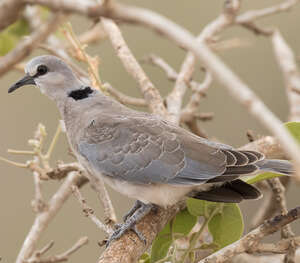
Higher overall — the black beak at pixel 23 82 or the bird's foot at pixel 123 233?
the black beak at pixel 23 82

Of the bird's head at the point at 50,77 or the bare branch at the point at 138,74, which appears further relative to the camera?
the bare branch at the point at 138,74

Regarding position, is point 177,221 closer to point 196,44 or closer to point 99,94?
point 99,94

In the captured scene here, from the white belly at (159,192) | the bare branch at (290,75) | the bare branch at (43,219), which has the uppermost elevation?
the bare branch at (290,75)

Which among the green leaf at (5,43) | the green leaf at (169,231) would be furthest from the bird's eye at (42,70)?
the green leaf at (169,231)

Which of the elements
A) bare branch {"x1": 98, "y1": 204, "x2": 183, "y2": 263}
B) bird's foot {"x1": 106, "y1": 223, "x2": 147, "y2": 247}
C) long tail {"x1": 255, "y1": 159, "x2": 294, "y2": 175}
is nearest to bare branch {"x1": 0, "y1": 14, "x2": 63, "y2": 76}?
bare branch {"x1": 98, "y1": 204, "x2": 183, "y2": 263}

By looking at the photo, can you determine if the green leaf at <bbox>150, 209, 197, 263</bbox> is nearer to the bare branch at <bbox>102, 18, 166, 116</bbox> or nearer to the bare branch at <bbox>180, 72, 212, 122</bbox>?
the bare branch at <bbox>102, 18, 166, 116</bbox>

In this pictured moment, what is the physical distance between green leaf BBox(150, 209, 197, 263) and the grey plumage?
0.21ft

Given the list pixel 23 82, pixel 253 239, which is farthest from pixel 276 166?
pixel 23 82

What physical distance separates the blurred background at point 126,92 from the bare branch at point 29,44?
2.82 m

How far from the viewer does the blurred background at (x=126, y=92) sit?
379 cm

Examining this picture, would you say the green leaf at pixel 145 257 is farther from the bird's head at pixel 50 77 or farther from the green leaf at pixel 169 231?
the bird's head at pixel 50 77

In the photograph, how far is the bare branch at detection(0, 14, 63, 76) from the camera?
0.86 m

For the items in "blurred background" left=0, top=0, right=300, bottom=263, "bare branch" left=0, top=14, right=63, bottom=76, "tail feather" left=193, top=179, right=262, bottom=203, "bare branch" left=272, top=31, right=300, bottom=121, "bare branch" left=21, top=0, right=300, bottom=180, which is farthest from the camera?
"blurred background" left=0, top=0, right=300, bottom=263

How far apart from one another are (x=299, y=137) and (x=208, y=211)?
388 millimetres
